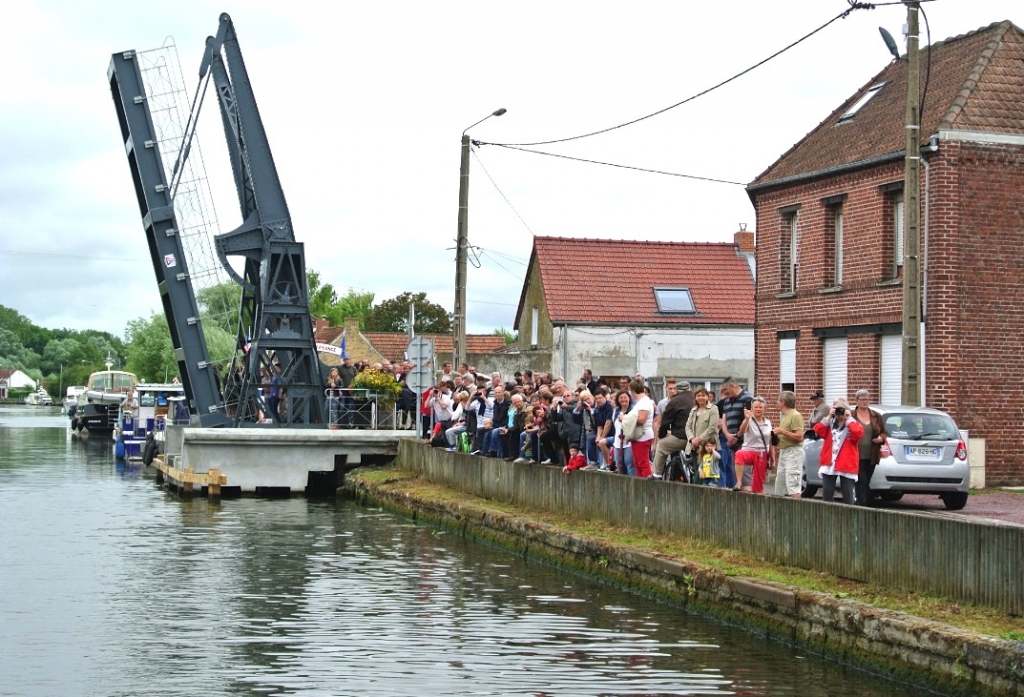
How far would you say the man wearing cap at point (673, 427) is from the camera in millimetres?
18641

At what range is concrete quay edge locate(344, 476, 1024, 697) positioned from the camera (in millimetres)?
10938

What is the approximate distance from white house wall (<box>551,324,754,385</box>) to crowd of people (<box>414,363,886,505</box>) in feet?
63.9

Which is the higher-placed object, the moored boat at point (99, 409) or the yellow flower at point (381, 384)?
the yellow flower at point (381, 384)

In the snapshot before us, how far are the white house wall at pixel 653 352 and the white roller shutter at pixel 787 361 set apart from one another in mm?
14495

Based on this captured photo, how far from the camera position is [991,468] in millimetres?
25781

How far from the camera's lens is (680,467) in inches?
749

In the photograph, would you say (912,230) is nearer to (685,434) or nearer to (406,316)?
(685,434)

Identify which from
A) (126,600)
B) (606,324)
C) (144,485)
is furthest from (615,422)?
(606,324)

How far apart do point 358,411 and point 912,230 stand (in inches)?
663

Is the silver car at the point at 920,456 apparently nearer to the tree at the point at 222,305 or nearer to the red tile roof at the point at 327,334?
the tree at the point at 222,305

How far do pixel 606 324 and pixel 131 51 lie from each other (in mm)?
17505

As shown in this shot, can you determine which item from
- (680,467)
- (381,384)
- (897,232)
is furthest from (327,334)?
(680,467)

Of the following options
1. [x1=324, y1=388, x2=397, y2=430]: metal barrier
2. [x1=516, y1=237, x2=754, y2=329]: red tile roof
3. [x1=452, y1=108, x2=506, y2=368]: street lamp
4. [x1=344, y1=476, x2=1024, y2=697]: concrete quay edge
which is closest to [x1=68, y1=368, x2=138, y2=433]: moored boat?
[x1=516, y1=237, x2=754, y2=329]: red tile roof

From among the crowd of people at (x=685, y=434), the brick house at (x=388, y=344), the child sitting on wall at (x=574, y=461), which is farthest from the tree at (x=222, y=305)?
the brick house at (x=388, y=344)
